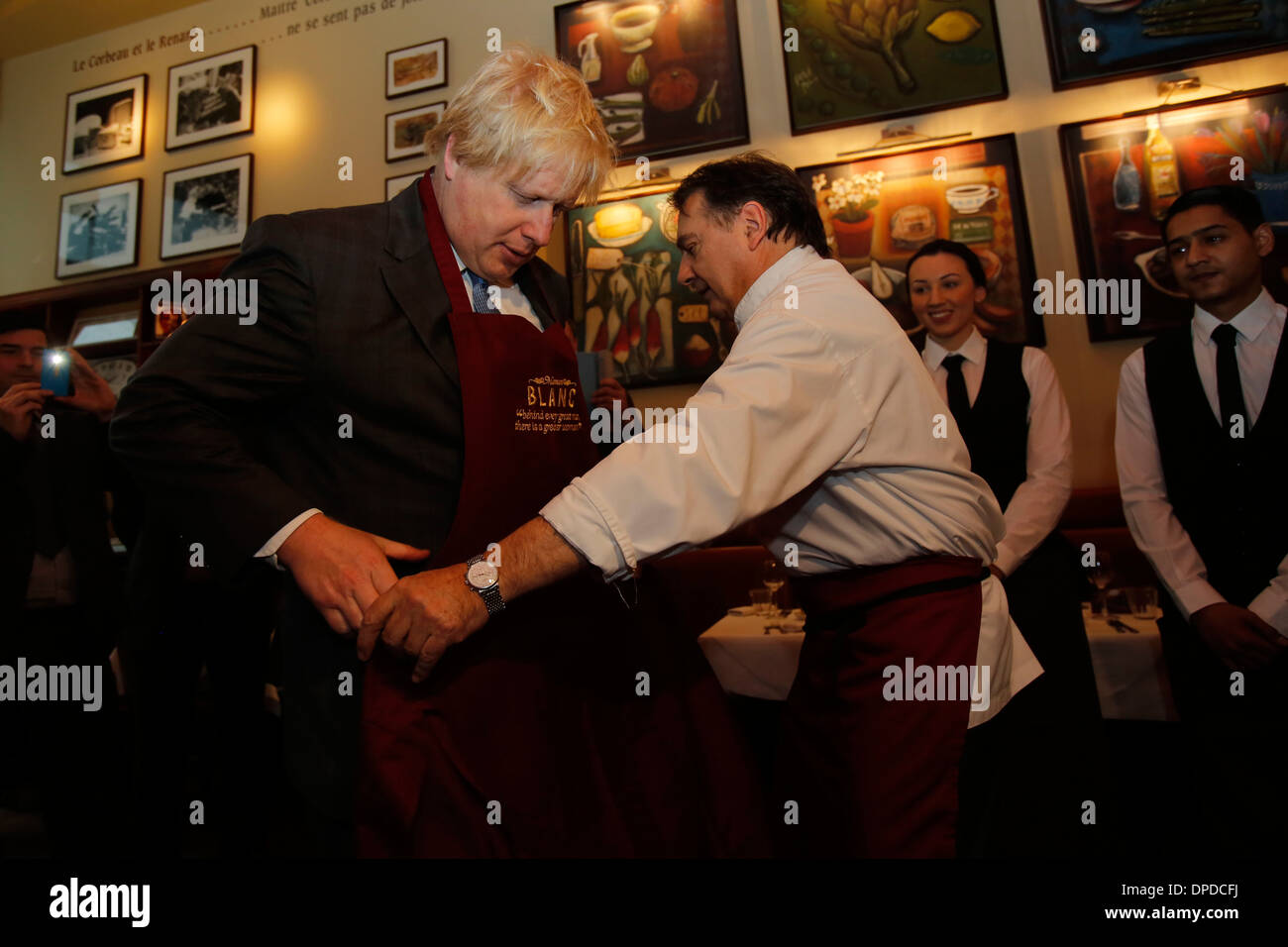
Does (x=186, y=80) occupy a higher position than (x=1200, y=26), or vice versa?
(x=186, y=80)

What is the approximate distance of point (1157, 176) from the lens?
289 cm

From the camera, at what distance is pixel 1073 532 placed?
2.82 meters

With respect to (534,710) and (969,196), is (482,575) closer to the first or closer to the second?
(534,710)

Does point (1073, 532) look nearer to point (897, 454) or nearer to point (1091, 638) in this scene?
point (1091, 638)

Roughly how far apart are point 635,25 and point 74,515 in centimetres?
314

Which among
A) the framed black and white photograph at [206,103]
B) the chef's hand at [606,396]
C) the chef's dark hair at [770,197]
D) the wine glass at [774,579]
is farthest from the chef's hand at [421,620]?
the framed black and white photograph at [206,103]

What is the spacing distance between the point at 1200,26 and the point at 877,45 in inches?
49.1

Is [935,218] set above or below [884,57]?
below

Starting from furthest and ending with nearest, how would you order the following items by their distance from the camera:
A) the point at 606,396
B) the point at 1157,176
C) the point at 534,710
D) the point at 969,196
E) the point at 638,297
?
the point at 638,297 → the point at 969,196 → the point at 1157,176 → the point at 606,396 → the point at 534,710

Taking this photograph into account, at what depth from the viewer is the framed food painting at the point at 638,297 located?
11.0ft

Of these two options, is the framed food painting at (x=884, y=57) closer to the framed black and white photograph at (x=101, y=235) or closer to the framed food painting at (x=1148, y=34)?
the framed food painting at (x=1148, y=34)

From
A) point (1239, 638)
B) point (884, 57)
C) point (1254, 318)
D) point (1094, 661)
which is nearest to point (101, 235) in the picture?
point (884, 57)

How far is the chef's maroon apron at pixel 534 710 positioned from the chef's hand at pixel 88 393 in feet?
6.14
